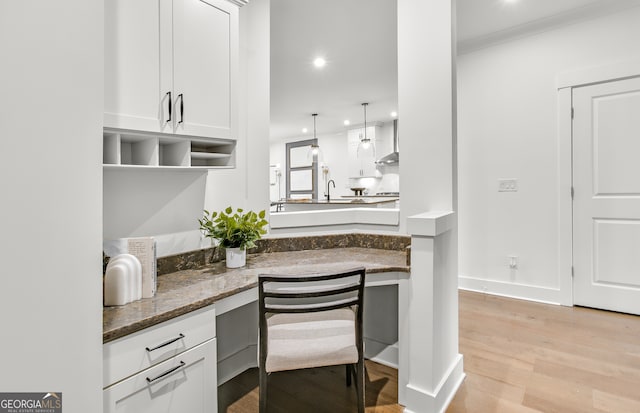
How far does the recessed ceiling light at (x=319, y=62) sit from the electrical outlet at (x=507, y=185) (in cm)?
247

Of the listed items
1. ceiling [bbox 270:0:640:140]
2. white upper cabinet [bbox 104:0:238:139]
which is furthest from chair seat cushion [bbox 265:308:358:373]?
ceiling [bbox 270:0:640:140]

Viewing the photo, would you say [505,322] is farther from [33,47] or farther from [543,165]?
[33,47]

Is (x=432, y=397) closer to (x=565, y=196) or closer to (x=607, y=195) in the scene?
(x=565, y=196)

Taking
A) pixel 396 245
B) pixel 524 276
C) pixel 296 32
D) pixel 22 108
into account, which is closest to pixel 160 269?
pixel 22 108

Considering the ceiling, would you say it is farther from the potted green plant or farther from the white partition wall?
the potted green plant

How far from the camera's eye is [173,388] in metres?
1.22

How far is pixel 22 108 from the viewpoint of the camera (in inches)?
33.0

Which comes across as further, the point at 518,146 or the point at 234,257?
the point at 518,146

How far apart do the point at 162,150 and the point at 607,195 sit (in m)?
3.71

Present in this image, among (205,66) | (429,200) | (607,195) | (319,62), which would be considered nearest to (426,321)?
(429,200)

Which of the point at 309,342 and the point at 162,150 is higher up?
the point at 162,150
